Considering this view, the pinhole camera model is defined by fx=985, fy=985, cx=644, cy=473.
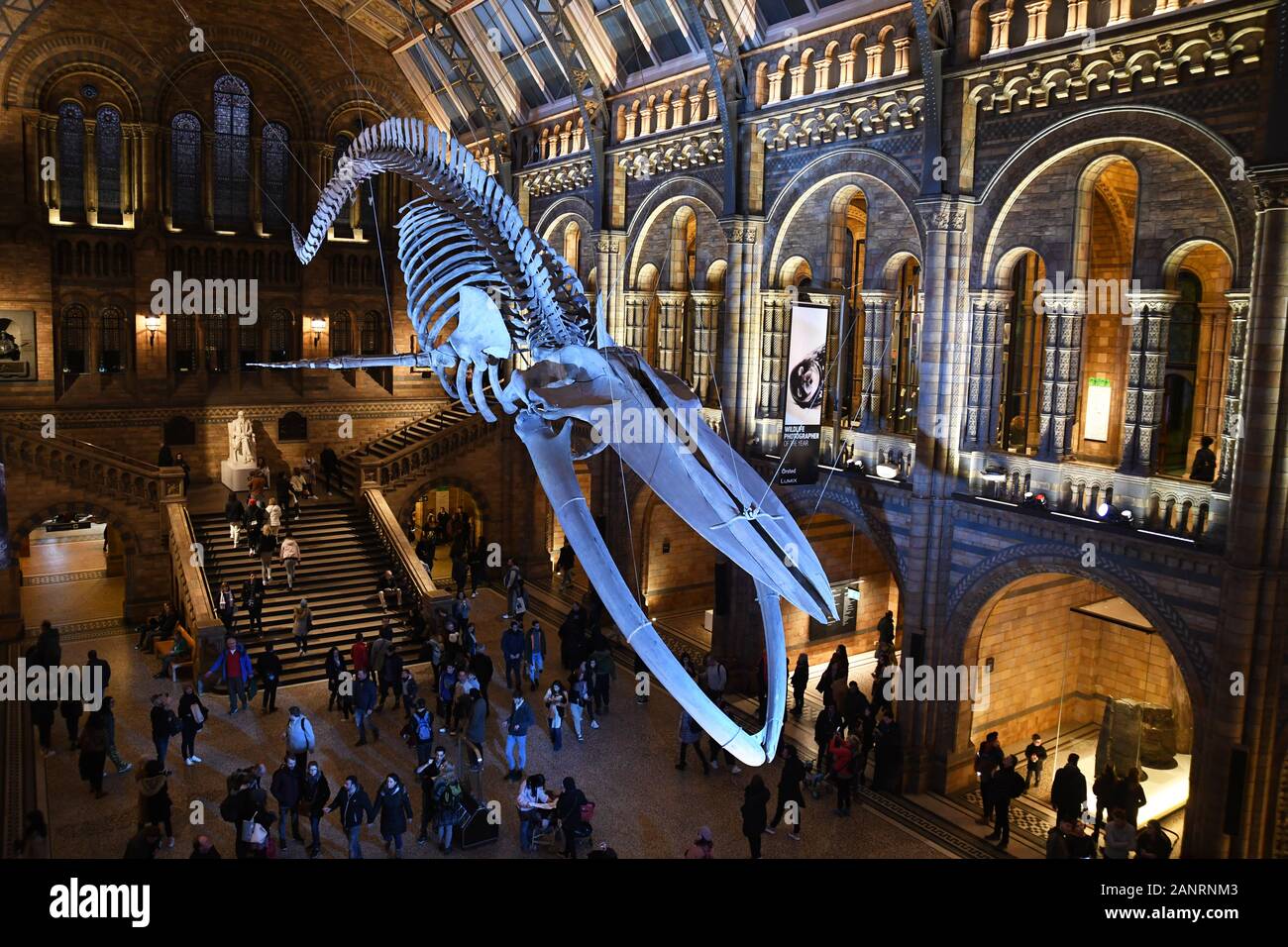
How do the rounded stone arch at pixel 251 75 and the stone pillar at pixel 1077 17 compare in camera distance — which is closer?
the stone pillar at pixel 1077 17

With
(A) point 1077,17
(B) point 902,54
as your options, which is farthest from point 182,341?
(A) point 1077,17

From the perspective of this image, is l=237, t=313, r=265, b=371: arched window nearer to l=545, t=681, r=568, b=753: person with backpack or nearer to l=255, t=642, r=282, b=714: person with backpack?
l=255, t=642, r=282, b=714: person with backpack

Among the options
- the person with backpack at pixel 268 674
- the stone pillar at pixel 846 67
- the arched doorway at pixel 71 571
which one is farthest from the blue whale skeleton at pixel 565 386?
the arched doorway at pixel 71 571

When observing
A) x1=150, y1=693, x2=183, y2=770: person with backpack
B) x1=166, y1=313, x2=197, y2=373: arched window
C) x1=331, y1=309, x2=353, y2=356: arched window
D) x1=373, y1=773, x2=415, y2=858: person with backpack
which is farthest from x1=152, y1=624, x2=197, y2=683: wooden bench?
x1=331, y1=309, x2=353, y2=356: arched window

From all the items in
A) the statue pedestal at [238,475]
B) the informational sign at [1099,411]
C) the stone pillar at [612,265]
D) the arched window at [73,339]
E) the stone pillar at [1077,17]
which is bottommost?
the statue pedestal at [238,475]

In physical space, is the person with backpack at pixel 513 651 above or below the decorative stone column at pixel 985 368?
below

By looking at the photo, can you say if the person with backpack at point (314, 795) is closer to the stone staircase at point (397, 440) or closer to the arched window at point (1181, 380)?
the stone staircase at point (397, 440)

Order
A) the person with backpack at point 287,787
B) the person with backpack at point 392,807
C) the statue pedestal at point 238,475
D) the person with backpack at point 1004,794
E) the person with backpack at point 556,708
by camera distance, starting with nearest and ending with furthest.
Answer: the person with backpack at point 392,807 < the person with backpack at point 287,787 < the person with backpack at point 1004,794 < the person with backpack at point 556,708 < the statue pedestal at point 238,475

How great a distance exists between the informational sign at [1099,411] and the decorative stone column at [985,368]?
11.3ft

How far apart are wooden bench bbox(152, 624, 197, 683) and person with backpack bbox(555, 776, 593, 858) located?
382 inches

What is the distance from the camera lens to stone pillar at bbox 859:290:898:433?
1553 cm

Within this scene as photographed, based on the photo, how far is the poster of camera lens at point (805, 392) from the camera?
14.2m

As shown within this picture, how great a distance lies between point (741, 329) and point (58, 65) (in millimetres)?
18689

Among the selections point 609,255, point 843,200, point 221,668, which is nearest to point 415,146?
point 843,200
